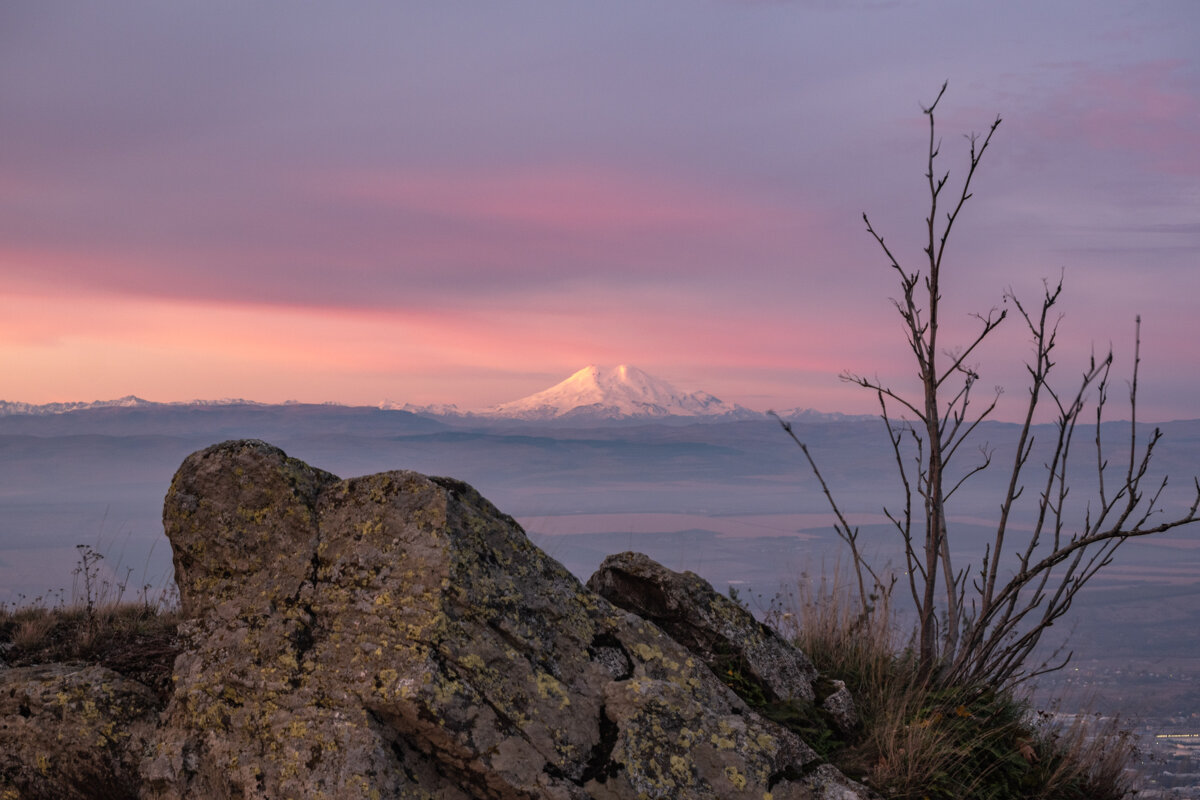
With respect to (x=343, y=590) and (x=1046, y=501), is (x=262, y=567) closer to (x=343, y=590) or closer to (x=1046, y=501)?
(x=343, y=590)

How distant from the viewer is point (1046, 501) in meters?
6.79

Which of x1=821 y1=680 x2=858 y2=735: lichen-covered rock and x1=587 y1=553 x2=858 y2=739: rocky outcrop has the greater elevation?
x1=587 y1=553 x2=858 y2=739: rocky outcrop

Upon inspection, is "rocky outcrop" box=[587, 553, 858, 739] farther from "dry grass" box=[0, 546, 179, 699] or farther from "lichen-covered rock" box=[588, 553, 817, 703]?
"dry grass" box=[0, 546, 179, 699]

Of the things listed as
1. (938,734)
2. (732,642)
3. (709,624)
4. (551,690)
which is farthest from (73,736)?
(938,734)

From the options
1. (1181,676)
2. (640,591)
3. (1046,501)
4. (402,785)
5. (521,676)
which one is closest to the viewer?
(402,785)

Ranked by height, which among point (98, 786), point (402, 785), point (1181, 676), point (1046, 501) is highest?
point (1046, 501)

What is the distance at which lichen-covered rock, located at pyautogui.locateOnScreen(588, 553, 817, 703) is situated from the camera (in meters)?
5.89

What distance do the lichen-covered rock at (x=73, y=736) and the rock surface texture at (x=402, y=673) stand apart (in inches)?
1.0

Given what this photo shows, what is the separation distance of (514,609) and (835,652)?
3.38 metres

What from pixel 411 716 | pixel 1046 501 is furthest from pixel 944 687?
pixel 411 716

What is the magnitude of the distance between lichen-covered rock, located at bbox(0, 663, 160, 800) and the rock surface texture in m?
0.03

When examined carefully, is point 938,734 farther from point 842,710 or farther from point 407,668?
point 407,668

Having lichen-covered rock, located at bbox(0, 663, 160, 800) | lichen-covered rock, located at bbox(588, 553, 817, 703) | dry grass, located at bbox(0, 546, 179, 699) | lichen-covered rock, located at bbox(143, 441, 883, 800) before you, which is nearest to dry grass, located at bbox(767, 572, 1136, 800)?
lichen-covered rock, located at bbox(588, 553, 817, 703)

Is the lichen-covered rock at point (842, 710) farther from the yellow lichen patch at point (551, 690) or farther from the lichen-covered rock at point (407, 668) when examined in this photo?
the yellow lichen patch at point (551, 690)
